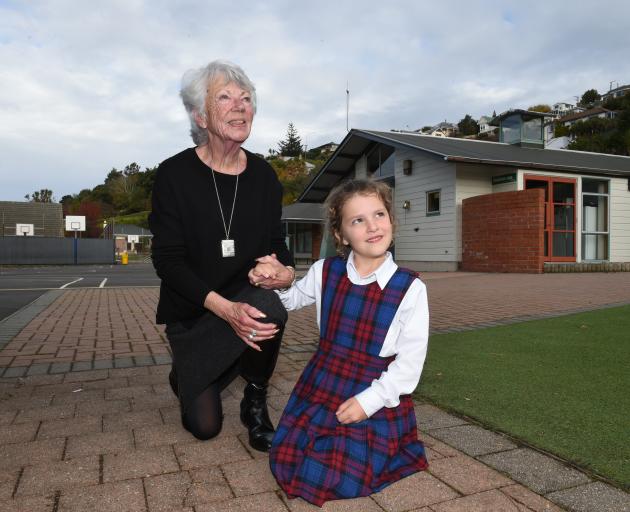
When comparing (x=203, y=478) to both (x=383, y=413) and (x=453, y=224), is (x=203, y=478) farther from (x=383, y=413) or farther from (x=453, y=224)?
(x=453, y=224)

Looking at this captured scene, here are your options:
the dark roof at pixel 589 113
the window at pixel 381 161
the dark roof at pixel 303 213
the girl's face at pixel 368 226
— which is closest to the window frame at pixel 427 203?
the window at pixel 381 161

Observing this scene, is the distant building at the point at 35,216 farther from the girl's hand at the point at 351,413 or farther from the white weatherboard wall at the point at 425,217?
the girl's hand at the point at 351,413

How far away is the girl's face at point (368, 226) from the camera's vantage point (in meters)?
2.08

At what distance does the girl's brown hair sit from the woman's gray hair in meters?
0.77

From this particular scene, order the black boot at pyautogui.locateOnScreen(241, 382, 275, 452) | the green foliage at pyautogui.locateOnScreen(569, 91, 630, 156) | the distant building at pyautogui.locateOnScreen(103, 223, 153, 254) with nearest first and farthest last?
the black boot at pyautogui.locateOnScreen(241, 382, 275, 452), the green foliage at pyautogui.locateOnScreen(569, 91, 630, 156), the distant building at pyautogui.locateOnScreen(103, 223, 153, 254)

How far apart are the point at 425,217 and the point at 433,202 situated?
0.57 metres

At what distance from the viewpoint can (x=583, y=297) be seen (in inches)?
308

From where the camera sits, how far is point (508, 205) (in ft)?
45.2

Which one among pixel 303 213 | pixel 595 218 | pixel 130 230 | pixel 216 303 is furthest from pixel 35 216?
pixel 216 303

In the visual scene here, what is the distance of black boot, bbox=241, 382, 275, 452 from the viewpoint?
2262 mm

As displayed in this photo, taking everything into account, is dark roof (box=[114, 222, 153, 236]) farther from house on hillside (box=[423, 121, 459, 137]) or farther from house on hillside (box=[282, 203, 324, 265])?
house on hillside (box=[423, 121, 459, 137])

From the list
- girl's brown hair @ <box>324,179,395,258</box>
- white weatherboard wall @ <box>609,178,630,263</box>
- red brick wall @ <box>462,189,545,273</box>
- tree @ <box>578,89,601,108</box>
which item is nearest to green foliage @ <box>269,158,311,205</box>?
red brick wall @ <box>462,189,545,273</box>

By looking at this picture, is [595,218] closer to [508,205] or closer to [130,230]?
[508,205]

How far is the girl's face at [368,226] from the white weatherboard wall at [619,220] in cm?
1662
